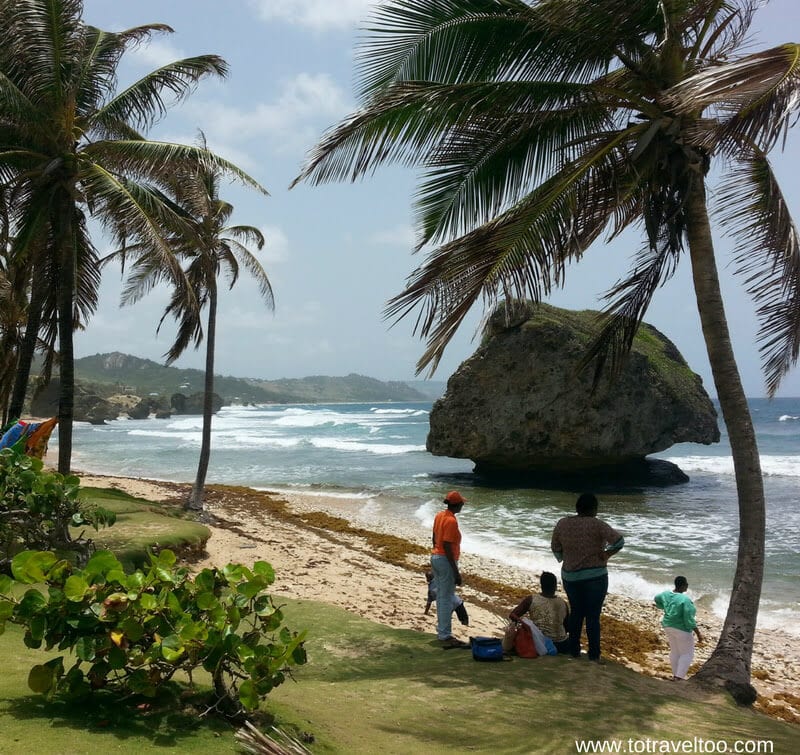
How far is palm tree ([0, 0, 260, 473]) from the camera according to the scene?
32.6 ft

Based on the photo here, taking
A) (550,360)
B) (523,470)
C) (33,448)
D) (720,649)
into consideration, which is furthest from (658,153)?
(523,470)

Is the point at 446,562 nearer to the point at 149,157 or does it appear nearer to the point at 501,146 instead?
the point at 501,146

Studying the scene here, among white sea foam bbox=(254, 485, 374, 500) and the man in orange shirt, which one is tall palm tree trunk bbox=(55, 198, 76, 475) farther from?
white sea foam bbox=(254, 485, 374, 500)

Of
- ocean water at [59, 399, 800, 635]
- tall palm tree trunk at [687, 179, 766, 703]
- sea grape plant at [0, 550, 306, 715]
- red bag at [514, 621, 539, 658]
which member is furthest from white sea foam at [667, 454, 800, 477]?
sea grape plant at [0, 550, 306, 715]

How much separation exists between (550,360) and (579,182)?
16561 mm

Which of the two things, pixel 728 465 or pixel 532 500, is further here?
pixel 728 465

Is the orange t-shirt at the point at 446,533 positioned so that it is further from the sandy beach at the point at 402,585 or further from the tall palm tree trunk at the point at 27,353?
the tall palm tree trunk at the point at 27,353

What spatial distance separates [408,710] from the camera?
4.35m

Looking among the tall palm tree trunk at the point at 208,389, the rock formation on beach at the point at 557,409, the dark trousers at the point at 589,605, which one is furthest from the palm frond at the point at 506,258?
the rock formation on beach at the point at 557,409

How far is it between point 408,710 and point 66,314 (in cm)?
898

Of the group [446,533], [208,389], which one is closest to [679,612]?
[446,533]

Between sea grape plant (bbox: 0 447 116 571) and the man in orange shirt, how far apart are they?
10.8 feet

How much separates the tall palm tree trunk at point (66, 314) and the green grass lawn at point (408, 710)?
6527 mm

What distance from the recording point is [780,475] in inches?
1121
